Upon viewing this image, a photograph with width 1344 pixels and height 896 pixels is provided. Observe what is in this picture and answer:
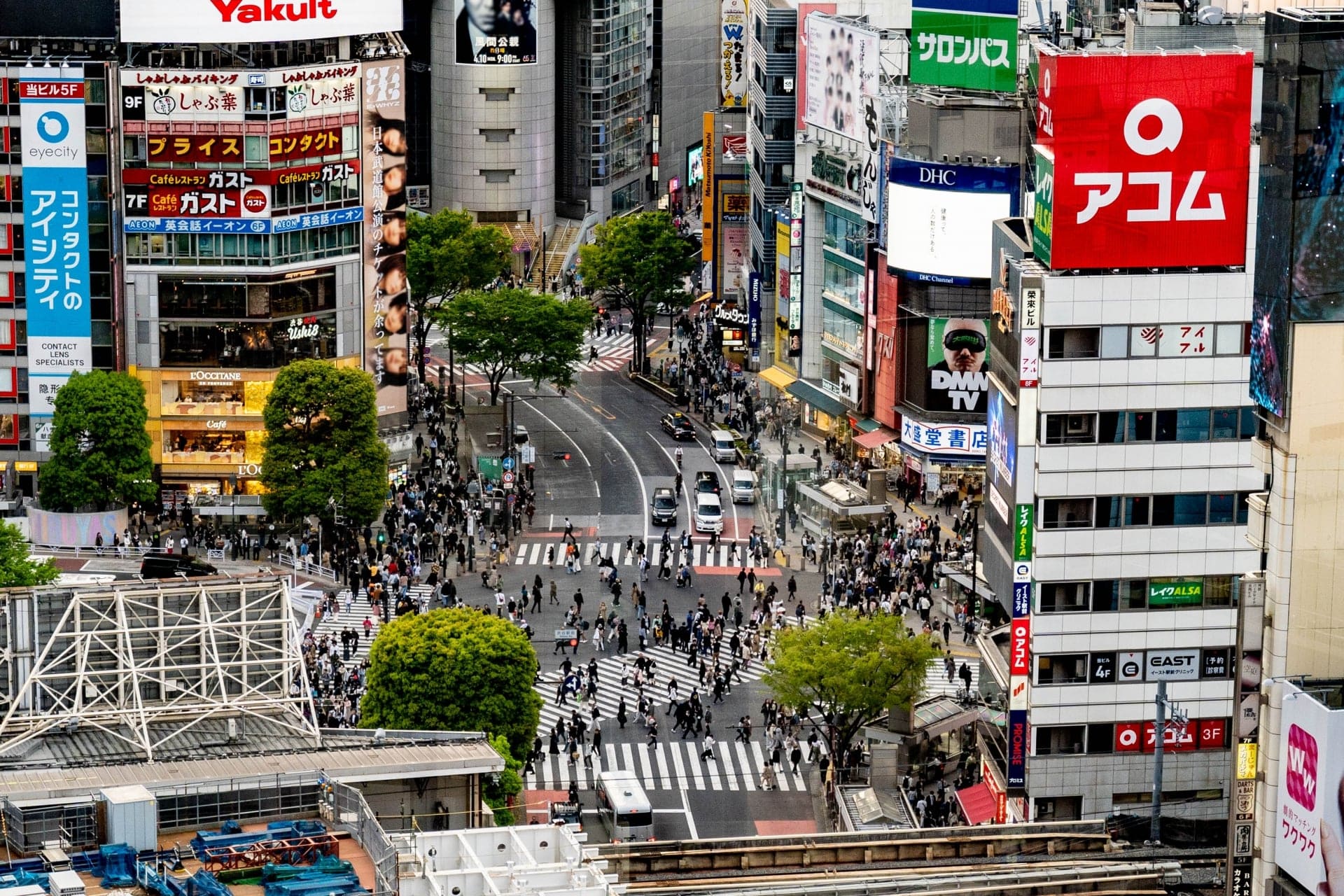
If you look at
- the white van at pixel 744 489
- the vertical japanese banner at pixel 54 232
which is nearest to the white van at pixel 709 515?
the white van at pixel 744 489

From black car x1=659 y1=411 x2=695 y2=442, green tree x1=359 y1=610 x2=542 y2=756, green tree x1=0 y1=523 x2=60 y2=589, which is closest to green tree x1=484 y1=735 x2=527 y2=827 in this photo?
green tree x1=359 y1=610 x2=542 y2=756

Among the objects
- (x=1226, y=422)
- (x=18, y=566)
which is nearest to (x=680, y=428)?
(x=18, y=566)

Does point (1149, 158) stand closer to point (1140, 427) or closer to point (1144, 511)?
point (1140, 427)

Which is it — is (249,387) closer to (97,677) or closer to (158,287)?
(158,287)

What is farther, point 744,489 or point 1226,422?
point 744,489

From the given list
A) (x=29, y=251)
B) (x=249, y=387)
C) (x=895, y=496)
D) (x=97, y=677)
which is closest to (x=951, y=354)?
(x=895, y=496)

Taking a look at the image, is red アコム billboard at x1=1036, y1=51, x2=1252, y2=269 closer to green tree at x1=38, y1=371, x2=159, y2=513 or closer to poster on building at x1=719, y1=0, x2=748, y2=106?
green tree at x1=38, y1=371, x2=159, y2=513
